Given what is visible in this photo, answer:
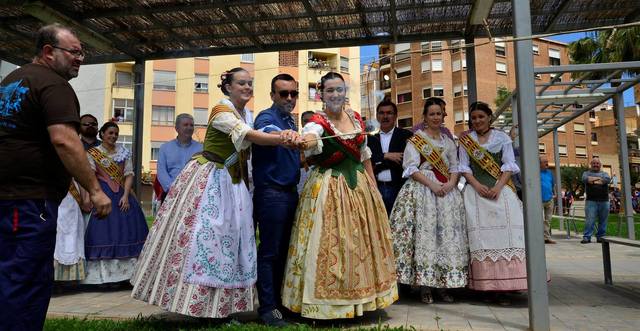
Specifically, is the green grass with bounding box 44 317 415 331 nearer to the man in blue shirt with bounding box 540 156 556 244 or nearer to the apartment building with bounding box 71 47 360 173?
the man in blue shirt with bounding box 540 156 556 244

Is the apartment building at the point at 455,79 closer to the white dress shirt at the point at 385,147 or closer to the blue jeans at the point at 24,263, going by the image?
the white dress shirt at the point at 385,147

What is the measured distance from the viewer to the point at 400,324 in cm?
362

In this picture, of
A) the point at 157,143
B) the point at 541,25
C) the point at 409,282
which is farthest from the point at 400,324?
the point at 157,143

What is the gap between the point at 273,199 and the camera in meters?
3.68

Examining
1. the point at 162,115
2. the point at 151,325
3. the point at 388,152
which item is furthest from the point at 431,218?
the point at 162,115

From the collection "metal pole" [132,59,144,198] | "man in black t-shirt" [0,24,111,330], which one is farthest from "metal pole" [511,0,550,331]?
"metal pole" [132,59,144,198]

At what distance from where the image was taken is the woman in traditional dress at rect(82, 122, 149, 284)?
17.3 feet

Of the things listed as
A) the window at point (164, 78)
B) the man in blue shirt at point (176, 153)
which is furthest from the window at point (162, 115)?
the man in blue shirt at point (176, 153)

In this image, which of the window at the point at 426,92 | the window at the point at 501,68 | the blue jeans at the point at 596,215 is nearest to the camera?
the blue jeans at the point at 596,215

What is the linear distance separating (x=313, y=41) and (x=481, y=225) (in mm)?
3319

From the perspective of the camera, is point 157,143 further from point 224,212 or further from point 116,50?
point 224,212

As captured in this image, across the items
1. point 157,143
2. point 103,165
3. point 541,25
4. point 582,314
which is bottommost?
point 582,314

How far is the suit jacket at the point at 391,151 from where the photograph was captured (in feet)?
16.3

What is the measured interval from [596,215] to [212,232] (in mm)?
9706
